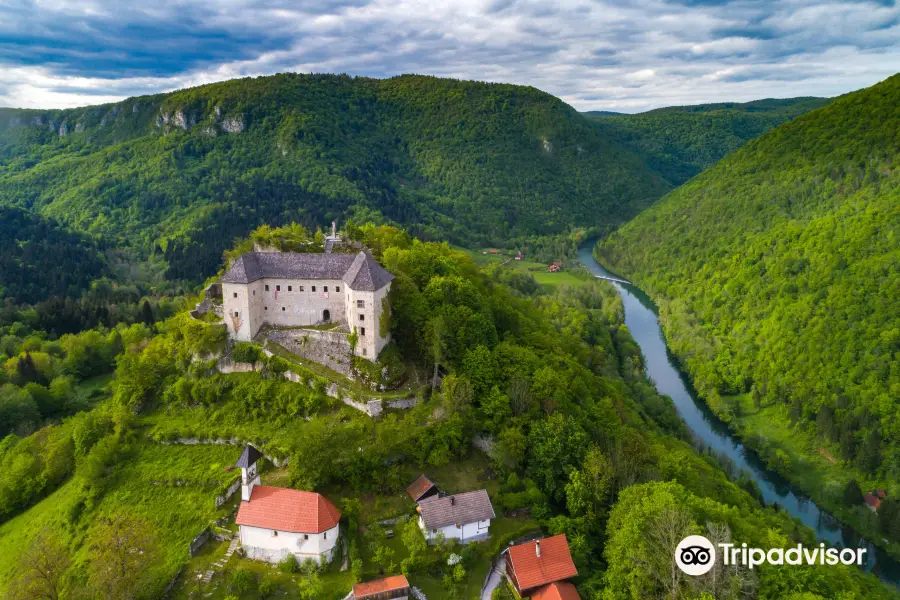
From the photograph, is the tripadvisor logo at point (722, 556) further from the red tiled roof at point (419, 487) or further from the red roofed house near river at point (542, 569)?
the red tiled roof at point (419, 487)

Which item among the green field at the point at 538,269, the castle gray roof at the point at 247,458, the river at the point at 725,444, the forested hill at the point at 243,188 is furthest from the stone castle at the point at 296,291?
the forested hill at the point at 243,188

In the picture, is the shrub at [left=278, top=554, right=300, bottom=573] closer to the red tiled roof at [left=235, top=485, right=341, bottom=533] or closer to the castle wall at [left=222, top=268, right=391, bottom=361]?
the red tiled roof at [left=235, top=485, right=341, bottom=533]

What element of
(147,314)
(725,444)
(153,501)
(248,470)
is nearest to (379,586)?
(248,470)

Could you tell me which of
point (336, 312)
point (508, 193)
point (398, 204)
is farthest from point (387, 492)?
point (508, 193)

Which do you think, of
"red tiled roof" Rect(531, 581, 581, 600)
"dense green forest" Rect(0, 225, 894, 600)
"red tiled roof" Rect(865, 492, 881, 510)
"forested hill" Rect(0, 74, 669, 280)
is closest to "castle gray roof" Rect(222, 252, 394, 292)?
"dense green forest" Rect(0, 225, 894, 600)

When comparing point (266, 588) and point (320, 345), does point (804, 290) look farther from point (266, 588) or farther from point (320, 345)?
point (266, 588)
